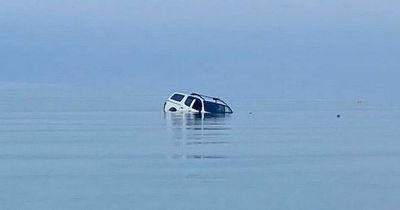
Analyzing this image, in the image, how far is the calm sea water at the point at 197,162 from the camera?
20.4 m

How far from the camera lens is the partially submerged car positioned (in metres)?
51.7

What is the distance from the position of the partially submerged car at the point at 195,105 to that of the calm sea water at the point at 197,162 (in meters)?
2.04

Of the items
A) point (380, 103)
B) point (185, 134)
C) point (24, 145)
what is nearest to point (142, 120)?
point (185, 134)

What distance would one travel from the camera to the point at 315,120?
48594 millimetres

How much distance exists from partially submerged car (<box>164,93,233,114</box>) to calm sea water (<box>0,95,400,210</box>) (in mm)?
2040

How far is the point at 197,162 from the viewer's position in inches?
1067

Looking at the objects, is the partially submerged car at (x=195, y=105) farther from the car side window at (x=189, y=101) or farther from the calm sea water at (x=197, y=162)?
the calm sea water at (x=197, y=162)

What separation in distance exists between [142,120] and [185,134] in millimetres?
9692

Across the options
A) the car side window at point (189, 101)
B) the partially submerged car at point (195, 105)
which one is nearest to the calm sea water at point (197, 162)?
the partially submerged car at point (195, 105)

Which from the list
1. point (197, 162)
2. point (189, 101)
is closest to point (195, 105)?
point (189, 101)

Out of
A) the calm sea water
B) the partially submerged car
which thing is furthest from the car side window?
the calm sea water

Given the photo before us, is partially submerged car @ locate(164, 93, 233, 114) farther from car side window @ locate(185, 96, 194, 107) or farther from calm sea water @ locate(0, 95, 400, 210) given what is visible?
calm sea water @ locate(0, 95, 400, 210)

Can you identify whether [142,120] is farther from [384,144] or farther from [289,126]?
[384,144]

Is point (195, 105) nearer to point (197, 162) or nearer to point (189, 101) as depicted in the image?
point (189, 101)
